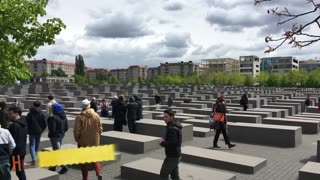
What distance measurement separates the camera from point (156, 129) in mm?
14023

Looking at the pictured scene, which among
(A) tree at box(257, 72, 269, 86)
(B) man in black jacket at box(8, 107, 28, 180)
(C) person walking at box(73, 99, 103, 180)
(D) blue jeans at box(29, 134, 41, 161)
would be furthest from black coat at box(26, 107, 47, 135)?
(A) tree at box(257, 72, 269, 86)

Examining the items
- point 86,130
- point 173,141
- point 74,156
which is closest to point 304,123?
point 173,141

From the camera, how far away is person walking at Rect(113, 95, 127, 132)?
13834 mm

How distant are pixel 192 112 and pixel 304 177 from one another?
49.0ft

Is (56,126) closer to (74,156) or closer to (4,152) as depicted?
(74,156)

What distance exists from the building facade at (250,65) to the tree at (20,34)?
16587 cm

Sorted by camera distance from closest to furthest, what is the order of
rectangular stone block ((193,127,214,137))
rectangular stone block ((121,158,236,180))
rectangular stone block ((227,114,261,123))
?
1. rectangular stone block ((121,158,236,180))
2. rectangular stone block ((193,127,214,137))
3. rectangular stone block ((227,114,261,123))

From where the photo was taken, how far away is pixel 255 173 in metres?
8.98


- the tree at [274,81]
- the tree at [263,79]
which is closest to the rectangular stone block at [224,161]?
the tree at [274,81]

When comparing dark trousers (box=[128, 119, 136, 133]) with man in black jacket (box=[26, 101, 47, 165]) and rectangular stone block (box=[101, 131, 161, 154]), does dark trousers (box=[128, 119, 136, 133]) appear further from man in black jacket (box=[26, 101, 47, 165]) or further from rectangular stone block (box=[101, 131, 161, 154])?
man in black jacket (box=[26, 101, 47, 165])

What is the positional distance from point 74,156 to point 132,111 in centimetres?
702

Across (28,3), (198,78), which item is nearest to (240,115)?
(28,3)

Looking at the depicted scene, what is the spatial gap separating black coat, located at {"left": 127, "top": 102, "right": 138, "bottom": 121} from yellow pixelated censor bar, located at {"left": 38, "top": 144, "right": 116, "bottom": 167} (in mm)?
6654

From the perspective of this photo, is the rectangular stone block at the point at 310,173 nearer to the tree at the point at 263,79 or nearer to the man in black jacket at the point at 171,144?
the man in black jacket at the point at 171,144
